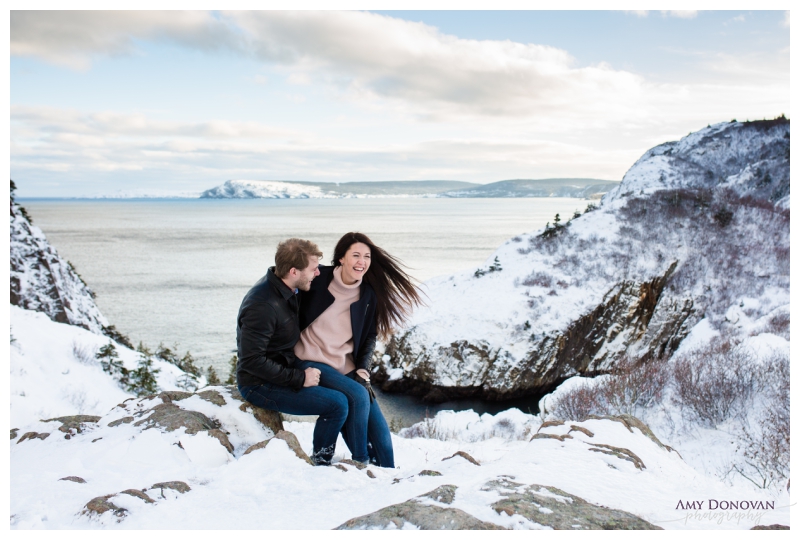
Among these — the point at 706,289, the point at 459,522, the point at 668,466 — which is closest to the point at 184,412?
the point at 459,522

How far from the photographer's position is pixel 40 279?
609 inches

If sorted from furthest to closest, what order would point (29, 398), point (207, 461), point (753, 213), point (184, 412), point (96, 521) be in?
point (753, 213) → point (29, 398) → point (184, 412) → point (207, 461) → point (96, 521)

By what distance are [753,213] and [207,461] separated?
3313 centimetres

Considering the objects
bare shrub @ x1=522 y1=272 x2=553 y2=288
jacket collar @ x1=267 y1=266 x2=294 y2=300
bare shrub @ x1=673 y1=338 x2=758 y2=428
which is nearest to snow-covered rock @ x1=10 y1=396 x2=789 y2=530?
jacket collar @ x1=267 y1=266 x2=294 y2=300

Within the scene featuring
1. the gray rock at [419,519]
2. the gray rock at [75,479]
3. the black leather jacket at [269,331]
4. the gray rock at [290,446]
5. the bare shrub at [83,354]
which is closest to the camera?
the gray rock at [419,519]

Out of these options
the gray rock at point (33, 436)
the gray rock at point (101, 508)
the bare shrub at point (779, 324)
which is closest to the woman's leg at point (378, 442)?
the gray rock at point (101, 508)

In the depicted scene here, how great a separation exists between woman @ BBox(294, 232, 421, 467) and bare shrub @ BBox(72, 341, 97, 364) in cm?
767

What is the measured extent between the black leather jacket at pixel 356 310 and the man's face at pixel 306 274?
0.24 metres

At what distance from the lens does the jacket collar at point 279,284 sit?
443cm

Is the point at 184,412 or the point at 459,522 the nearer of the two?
the point at 459,522

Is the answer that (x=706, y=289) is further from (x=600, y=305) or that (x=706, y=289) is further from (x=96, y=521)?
(x=96, y=521)

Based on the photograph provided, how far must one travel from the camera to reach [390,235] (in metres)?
64.0

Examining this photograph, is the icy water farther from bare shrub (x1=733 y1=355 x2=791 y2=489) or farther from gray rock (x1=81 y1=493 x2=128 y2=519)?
gray rock (x1=81 y1=493 x2=128 y2=519)

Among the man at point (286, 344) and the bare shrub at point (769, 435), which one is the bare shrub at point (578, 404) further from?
the man at point (286, 344)
